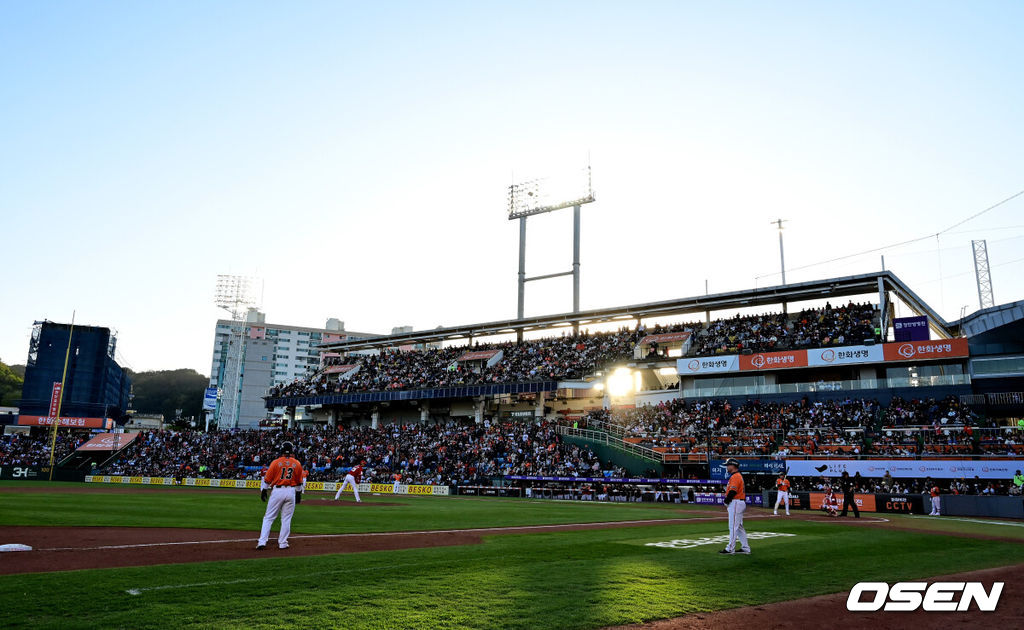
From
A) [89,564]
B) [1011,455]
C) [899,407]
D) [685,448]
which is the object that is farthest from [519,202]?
[89,564]

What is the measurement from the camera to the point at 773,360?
45.4m

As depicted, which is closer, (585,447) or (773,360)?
(773,360)

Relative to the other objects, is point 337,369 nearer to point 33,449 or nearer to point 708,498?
point 33,449

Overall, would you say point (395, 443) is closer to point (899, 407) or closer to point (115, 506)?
point (115, 506)

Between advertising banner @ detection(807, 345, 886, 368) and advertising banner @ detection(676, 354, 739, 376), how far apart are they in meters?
5.03

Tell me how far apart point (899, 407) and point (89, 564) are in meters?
40.7

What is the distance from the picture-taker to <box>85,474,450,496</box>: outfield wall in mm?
44125

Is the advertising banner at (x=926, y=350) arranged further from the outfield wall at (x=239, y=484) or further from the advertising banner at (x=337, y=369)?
the advertising banner at (x=337, y=369)

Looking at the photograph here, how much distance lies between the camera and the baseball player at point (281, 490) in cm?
1196

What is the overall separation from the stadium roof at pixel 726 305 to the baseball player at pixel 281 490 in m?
44.0

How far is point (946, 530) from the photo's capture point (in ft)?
64.0

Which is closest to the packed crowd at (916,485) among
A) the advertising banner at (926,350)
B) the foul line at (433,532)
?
the advertising banner at (926,350)

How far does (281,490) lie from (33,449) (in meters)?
68.5

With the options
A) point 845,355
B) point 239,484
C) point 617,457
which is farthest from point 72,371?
point 845,355
